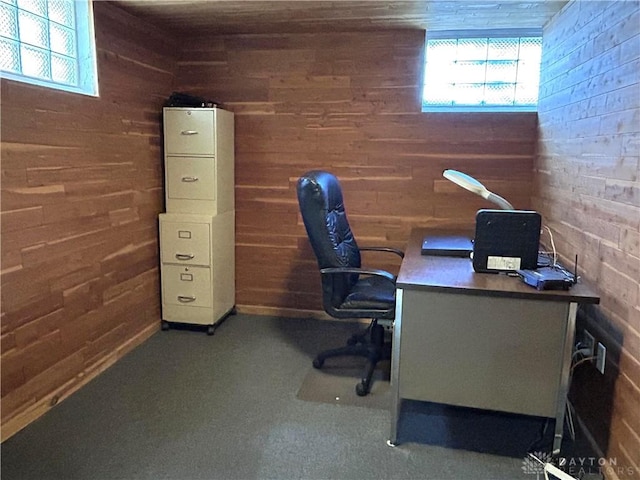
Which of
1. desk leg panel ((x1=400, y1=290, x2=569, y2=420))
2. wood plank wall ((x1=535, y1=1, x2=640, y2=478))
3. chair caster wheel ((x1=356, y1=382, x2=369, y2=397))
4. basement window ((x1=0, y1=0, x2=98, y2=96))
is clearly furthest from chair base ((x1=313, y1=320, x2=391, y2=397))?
basement window ((x1=0, y1=0, x2=98, y2=96))

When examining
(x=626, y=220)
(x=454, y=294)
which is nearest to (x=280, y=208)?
(x=454, y=294)

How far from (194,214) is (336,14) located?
62.6 inches

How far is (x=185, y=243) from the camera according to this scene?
3.50m

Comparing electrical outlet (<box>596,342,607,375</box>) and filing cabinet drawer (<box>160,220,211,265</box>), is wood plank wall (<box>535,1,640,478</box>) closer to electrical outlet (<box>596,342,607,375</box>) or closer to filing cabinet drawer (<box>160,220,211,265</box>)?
electrical outlet (<box>596,342,607,375</box>)

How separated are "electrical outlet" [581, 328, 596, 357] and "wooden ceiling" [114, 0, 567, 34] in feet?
5.82

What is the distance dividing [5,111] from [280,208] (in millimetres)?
1965

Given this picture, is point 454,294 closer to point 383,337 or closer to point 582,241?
point 582,241

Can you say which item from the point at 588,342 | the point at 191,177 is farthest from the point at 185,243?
the point at 588,342

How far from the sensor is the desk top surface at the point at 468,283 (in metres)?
1.97

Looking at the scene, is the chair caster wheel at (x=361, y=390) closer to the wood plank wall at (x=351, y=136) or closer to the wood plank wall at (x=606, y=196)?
the wood plank wall at (x=606, y=196)

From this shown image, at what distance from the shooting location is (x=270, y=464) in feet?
6.95

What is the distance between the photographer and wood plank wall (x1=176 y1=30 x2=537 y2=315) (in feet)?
Result: 11.5

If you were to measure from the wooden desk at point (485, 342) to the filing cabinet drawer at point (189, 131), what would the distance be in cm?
186

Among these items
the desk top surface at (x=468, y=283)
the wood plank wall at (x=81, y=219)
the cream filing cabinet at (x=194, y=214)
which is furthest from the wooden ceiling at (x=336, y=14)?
the desk top surface at (x=468, y=283)
